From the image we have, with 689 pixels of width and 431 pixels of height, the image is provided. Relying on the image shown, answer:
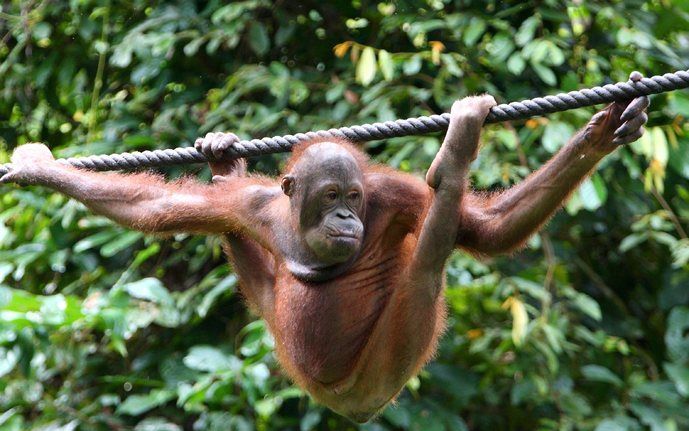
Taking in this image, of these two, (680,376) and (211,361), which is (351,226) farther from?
(680,376)

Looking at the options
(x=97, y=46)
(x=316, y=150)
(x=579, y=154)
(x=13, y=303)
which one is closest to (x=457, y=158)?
(x=579, y=154)

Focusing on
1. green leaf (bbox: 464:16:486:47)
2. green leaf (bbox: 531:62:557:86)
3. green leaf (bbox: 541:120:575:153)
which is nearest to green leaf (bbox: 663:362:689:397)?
green leaf (bbox: 541:120:575:153)

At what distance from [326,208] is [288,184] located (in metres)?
0.21

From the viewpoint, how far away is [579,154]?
3.12 meters

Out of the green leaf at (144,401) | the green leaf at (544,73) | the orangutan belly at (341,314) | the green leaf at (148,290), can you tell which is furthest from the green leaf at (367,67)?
the green leaf at (144,401)

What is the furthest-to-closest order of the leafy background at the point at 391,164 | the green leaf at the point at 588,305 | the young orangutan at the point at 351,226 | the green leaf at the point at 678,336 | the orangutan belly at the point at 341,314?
the green leaf at the point at 678,336, the green leaf at the point at 588,305, the leafy background at the point at 391,164, the orangutan belly at the point at 341,314, the young orangutan at the point at 351,226

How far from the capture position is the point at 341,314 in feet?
11.7

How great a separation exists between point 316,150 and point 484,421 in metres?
2.70

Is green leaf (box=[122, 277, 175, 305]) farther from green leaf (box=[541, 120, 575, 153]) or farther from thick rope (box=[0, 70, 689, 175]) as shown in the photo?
green leaf (box=[541, 120, 575, 153])

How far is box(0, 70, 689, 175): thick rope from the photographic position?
10.00ft

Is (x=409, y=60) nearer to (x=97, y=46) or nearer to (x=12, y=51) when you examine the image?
(x=97, y=46)

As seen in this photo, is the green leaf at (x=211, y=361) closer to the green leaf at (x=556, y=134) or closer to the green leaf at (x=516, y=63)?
the green leaf at (x=556, y=134)

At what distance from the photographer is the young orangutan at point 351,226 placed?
125 inches

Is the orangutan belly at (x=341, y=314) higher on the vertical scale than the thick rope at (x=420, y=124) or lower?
lower
